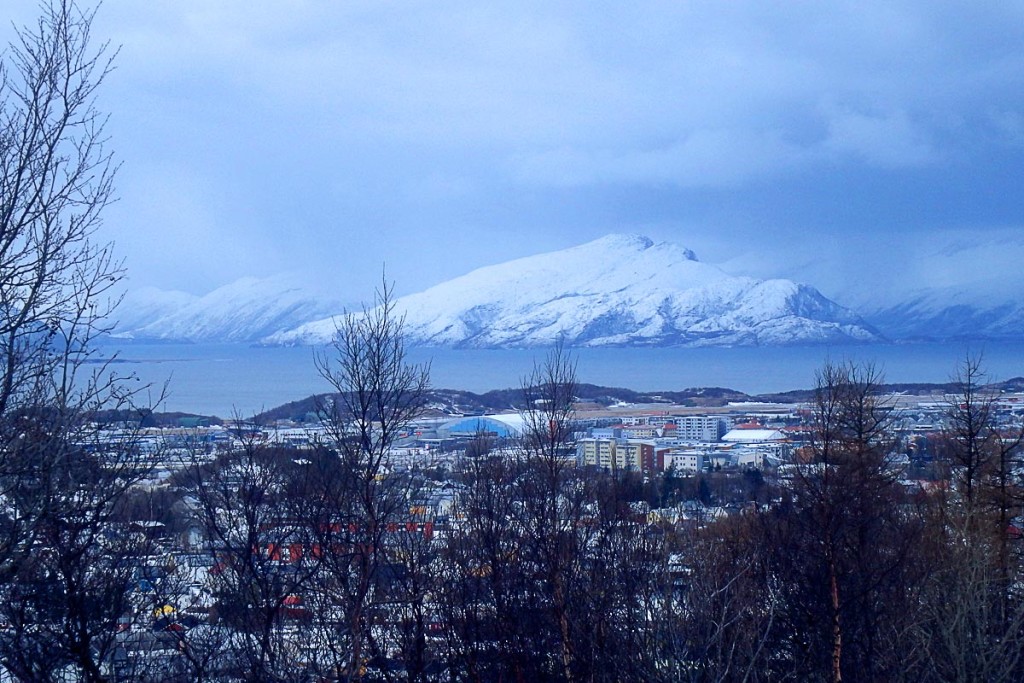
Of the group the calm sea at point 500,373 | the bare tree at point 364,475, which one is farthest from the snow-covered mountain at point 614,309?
the bare tree at point 364,475

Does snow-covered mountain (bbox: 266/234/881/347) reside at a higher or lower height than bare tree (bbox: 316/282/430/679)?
higher

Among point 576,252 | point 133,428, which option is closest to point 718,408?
point 133,428

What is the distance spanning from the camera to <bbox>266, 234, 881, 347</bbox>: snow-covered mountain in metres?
88.8

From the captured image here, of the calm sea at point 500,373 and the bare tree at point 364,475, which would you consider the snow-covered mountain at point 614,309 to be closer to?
the calm sea at point 500,373

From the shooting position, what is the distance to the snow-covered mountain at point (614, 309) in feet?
291

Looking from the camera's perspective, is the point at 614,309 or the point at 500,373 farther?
the point at 614,309

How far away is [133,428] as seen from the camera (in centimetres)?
514

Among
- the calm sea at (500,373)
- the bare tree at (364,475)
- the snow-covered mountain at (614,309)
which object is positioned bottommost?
the bare tree at (364,475)

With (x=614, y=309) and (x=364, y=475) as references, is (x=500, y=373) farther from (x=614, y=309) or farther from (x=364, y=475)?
(x=614, y=309)

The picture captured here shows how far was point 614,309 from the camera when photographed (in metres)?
116

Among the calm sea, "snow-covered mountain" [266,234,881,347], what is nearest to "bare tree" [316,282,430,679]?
the calm sea

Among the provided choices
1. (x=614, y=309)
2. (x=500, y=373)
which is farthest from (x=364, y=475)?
(x=614, y=309)

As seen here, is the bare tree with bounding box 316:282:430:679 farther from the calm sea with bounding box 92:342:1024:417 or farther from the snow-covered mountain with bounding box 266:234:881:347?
the snow-covered mountain with bounding box 266:234:881:347

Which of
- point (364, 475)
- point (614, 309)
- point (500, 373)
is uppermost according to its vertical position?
point (614, 309)
